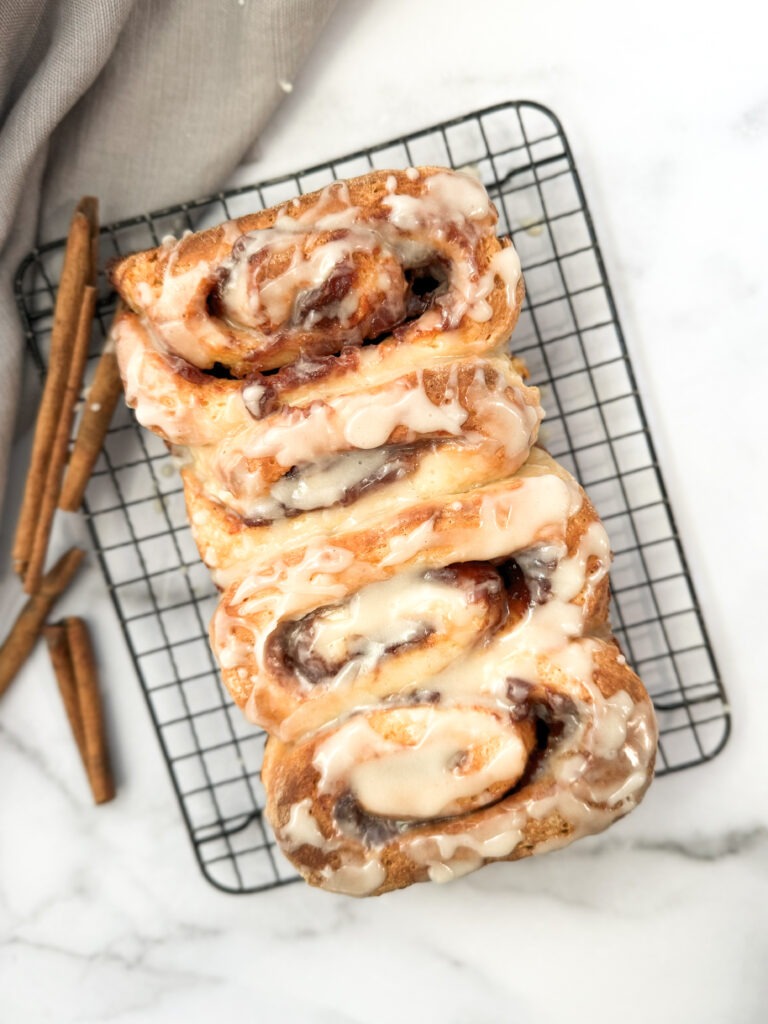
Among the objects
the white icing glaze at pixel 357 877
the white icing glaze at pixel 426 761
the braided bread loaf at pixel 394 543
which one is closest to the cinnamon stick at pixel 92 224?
the braided bread loaf at pixel 394 543

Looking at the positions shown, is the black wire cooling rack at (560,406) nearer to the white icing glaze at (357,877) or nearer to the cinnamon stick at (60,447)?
the cinnamon stick at (60,447)

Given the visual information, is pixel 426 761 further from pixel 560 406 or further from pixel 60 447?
pixel 60 447

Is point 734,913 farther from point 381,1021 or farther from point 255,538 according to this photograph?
point 255,538

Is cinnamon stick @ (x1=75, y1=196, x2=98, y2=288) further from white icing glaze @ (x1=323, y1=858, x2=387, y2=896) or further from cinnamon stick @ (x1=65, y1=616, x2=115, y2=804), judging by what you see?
white icing glaze @ (x1=323, y1=858, x2=387, y2=896)

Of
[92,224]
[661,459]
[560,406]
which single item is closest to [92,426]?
[92,224]

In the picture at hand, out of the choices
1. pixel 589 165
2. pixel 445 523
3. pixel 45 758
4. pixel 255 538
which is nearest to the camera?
pixel 445 523

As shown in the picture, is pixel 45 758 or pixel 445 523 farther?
pixel 45 758

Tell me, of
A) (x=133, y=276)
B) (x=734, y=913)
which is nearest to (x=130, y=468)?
(x=133, y=276)
